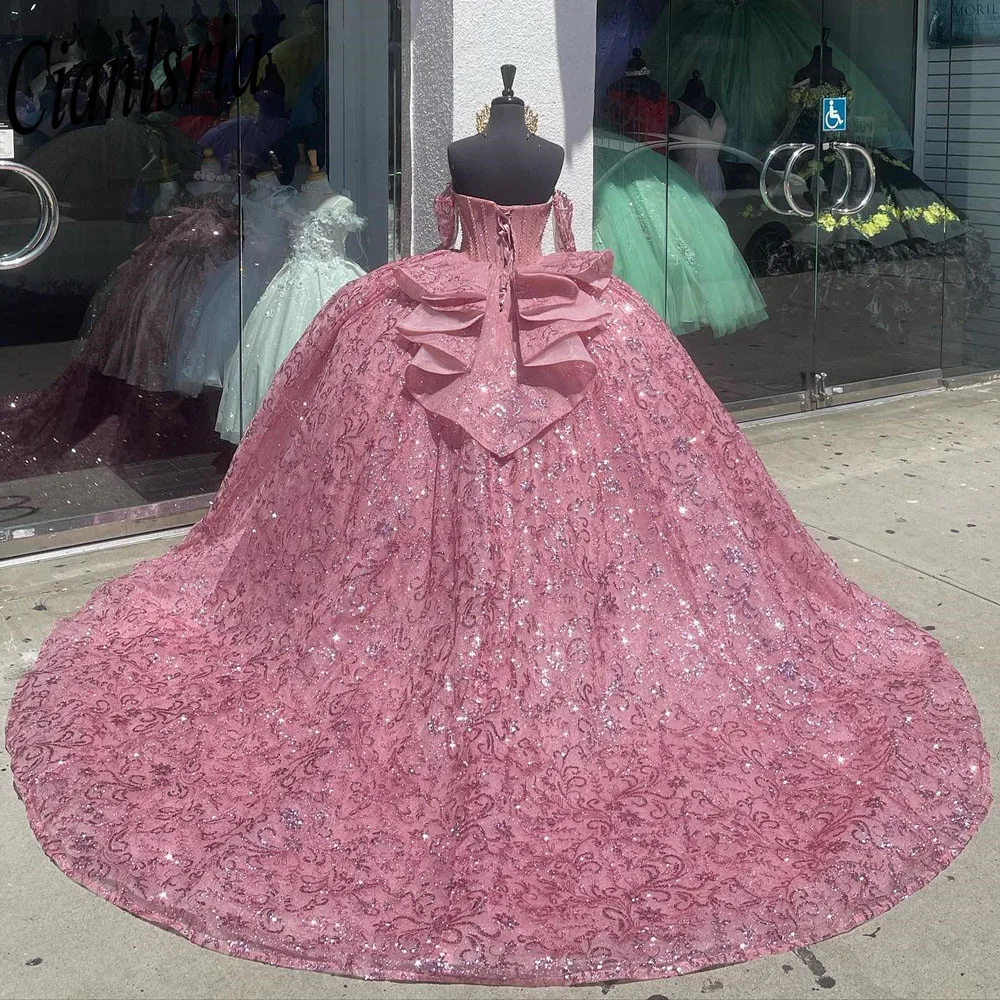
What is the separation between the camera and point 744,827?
2697 mm

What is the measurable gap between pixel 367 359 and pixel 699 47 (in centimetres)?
304

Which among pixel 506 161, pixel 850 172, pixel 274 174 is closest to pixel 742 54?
pixel 850 172

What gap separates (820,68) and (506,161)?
3214mm

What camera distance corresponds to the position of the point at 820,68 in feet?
19.7

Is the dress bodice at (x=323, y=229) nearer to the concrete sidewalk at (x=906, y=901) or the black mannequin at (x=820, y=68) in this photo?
the concrete sidewalk at (x=906, y=901)

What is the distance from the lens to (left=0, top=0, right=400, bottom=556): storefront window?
425cm

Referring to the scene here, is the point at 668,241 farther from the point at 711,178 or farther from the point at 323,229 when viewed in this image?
the point at 323,229

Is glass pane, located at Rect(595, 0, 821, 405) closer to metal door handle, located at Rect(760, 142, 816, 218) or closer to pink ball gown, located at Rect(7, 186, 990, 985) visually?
metal door handle, located at Rect(760, 142, 816, 218)

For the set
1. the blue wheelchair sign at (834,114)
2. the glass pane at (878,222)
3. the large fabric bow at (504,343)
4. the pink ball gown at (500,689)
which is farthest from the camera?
the glass pane at (878,222)

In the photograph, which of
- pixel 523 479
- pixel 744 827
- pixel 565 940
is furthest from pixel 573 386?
pixel 565 940

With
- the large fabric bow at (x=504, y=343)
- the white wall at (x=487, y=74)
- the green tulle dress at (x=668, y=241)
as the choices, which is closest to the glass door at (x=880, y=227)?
the green tulle dress at (x=668, y=241)

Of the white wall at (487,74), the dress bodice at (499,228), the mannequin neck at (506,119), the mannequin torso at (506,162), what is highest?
the white wall at (487,74)

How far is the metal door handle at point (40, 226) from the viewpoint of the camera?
420cm

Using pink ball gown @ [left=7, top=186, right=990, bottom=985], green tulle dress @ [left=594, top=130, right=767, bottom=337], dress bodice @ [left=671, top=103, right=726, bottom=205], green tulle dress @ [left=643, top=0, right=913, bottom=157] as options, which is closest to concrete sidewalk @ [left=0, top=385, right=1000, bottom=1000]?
→ pink ball gown @ [left=7, top=186, right=990, bottom=985]
